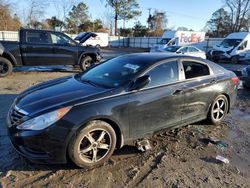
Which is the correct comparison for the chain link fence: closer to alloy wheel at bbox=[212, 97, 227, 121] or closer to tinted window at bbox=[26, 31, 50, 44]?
tinted window at bbox=[26, 31, 50, 44]

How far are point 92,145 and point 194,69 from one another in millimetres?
2584

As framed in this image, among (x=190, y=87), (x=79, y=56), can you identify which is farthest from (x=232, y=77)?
(x=79, y=56)

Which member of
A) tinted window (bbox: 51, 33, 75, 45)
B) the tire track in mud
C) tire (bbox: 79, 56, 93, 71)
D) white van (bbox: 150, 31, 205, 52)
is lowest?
the tire track in mud

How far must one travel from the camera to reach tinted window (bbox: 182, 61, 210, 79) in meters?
4.90

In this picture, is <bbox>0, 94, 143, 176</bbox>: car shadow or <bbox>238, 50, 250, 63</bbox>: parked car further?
<bbox>238, 50, 250, 63</bbox>: parked car

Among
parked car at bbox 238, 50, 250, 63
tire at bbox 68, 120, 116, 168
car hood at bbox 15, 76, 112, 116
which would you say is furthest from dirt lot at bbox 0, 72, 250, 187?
parked car at bbox 238, 50, 250, 63

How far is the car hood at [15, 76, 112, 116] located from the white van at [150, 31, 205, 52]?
22029 millimetres

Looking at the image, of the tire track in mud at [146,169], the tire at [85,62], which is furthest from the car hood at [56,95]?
the tire at [85,62]

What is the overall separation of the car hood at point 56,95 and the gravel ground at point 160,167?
0.82 metres

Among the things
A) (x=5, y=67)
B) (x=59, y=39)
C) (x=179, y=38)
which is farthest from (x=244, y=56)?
(x=5, y=67)

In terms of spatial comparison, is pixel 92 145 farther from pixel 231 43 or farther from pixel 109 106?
pixel 231 43

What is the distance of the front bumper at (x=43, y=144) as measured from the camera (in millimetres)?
3305

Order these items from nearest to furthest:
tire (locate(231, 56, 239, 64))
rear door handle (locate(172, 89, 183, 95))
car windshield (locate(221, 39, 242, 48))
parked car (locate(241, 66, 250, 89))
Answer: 1. rear door handle (locate(172, 89, 183, 95))
2. parked car (locate(241, 66, 250, 89))
3. tire (locate(231, 56, 239, 64))
4. car windshield (locate(221, 39, 242, 48))

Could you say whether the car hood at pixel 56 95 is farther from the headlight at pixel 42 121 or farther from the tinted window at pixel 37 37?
the tinted window at pixel 37 37
